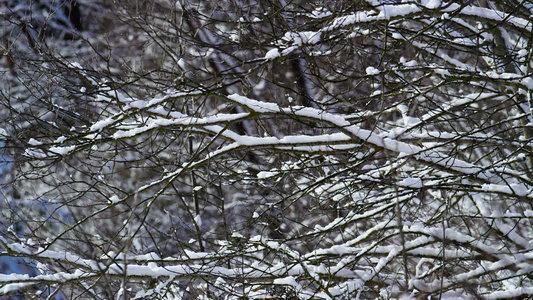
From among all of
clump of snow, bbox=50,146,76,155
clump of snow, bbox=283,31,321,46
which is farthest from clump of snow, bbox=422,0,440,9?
clump of snow, bbox=50,146,76,155

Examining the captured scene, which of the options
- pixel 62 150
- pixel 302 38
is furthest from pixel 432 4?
pixel 62 150

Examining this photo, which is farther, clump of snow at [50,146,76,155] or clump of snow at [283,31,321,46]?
clump of snow at [50,146,76,155]

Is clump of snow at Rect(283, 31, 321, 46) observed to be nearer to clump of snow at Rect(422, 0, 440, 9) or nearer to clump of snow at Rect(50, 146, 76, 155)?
clump of snow at Rect(422, 0, 440, 9)

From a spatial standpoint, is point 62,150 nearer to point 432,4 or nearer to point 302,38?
point 302,38

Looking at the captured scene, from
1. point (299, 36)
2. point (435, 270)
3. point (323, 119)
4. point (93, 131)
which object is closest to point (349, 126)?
point (323, 119)

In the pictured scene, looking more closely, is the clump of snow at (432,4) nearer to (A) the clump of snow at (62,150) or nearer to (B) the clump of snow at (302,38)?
(B) the clump of snow at (302,38)

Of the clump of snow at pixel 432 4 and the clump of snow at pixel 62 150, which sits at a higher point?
the clump of snow at pixel 432 4

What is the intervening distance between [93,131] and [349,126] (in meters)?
1.95

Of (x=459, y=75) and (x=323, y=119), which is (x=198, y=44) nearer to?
(x=323, y=119)

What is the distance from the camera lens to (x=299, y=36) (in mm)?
3469

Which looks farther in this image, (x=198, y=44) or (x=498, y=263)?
(x=198, y=44)

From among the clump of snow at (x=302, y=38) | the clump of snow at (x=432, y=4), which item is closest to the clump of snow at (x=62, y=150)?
the clump of snow at (x=302, y=38)

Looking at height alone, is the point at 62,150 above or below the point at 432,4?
below

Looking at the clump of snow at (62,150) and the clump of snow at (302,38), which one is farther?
the clump of snow at (62,150)
